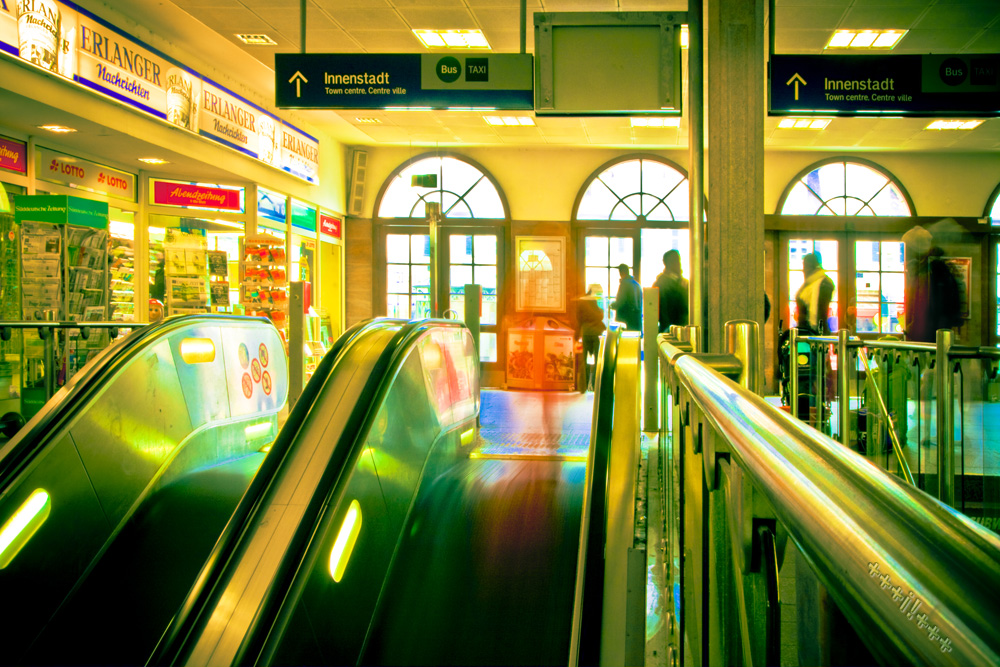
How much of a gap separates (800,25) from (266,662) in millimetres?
8138

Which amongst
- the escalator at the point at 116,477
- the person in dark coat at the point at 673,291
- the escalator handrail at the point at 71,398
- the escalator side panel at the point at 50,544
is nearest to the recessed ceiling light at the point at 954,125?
the person in dark coat at the point at 673,291

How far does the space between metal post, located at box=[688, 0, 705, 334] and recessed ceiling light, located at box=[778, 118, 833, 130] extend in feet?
19.4

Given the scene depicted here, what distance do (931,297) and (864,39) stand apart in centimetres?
398

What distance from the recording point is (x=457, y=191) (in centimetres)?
1343


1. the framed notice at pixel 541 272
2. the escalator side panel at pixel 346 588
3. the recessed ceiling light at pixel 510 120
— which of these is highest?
the recessed ceiling light at pixel 510 120

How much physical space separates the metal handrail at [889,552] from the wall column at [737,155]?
4455 millimetres

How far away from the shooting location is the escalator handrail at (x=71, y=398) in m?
2.83

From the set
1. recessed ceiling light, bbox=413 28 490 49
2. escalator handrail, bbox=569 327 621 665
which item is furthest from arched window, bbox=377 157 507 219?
escalator handrail, bbox=569 327 621 665

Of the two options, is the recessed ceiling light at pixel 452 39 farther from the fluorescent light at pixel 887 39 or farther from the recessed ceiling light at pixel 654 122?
the fluorescent light at pixel 887 39

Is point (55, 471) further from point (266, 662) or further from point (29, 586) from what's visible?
point (266, 662)

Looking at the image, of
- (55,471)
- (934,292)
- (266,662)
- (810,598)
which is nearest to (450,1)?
(934,292)

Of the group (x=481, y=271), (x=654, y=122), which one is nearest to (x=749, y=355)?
(x=654, y=122)

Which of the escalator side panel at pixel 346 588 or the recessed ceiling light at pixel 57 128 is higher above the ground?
the recessed ceiling light at pixel 57 128

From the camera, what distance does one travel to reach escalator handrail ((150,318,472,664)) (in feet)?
7.11
